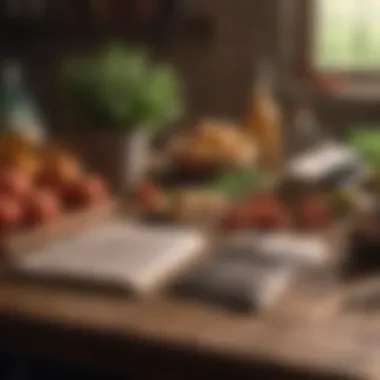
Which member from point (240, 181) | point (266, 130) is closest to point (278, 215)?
point (240, 181)

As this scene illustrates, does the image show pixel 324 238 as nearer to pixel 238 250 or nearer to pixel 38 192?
pixel 238 250

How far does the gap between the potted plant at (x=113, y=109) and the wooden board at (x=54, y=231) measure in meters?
0.12

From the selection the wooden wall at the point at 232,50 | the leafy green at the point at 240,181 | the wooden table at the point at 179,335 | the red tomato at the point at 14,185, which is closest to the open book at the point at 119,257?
the wooden table at the point at 179,335

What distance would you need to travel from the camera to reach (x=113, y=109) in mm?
1496

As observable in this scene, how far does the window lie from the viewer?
2461mm

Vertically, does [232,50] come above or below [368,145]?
above

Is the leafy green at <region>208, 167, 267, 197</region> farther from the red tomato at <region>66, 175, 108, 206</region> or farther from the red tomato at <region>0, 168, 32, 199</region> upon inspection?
the red tomato at <region>0, 168, 32, 199</region>

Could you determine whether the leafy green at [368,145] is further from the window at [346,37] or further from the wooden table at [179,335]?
the window at [346,37]

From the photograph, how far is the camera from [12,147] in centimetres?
158

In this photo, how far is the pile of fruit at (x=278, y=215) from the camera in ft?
4.29

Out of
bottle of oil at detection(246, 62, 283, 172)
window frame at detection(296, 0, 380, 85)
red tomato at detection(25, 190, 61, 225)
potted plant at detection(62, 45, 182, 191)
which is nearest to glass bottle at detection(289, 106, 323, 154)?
bottle of oil at detection(246, 62, 283, 172)

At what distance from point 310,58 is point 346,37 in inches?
5.0

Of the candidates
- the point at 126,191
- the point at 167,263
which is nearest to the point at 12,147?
the point at 126,191

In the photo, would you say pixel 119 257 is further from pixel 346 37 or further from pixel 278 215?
pixel 346 37
